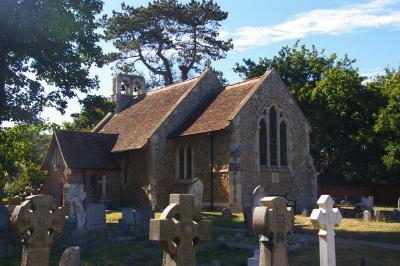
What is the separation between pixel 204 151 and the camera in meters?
29.7

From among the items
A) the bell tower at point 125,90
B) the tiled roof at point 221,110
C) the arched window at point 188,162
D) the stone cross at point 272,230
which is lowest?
the stone cross at point 272,230

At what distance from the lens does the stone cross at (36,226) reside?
27.7 ft

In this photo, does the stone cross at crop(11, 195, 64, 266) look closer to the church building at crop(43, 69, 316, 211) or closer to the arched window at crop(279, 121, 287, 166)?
the church building at crop(43, 69, 316, 211)

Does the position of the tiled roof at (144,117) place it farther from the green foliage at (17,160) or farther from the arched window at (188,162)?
the green foliage at (17,160)

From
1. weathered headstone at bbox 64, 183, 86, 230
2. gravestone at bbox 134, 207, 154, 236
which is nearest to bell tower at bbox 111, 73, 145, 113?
weathered headstone at bbox 64, 183, 86, 230

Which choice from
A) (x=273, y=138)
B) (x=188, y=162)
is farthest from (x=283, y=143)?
(x=188, y=162)

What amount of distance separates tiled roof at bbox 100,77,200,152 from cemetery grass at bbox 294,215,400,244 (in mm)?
12123

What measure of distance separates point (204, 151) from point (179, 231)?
22.3 m

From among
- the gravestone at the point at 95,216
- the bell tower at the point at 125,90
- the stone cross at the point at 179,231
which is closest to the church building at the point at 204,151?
the bell tower at the point at 125,90

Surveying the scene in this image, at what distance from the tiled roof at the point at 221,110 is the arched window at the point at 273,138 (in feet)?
6.23

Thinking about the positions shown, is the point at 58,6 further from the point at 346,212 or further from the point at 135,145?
the point at 346,212

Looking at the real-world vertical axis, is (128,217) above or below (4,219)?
below

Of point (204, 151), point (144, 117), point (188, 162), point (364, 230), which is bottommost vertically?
point (364, 230)

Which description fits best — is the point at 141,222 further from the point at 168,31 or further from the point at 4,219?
the point at 168,31
